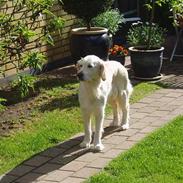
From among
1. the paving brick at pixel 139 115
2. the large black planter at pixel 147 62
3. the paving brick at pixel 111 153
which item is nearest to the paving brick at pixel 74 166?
the paving brick at pixel 111 153

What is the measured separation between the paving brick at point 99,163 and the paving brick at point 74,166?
78mm

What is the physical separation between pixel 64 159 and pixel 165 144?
1.11m

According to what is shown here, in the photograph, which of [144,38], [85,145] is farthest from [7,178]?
[144,38]

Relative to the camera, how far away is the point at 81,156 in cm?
534

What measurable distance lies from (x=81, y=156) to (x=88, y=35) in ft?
12.4

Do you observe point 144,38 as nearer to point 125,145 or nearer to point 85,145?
point 125,145

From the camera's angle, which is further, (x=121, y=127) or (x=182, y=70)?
(x=182, y=70)

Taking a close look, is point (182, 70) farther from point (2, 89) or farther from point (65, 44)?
point (2, 89)

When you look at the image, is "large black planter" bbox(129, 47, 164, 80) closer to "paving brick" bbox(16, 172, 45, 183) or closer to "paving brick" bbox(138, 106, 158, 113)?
"paving brick" bbox(138, 106, 158, 113)

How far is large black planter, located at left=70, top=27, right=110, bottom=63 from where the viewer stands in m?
8.73

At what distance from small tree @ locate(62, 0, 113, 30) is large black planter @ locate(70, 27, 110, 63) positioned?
309mm

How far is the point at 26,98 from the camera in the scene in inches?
299

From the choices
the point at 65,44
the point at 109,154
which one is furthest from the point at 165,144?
the point at 65,44

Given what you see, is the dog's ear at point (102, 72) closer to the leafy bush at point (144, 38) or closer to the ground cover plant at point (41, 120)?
the ground cover plant at point (41, 120)
